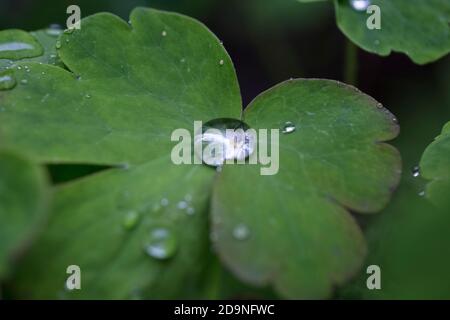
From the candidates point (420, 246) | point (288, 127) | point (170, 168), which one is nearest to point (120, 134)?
point (170, 168)

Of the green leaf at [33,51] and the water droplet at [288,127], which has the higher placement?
the green leaf at [33,51]

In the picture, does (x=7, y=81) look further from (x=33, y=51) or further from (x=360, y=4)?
(x=360, y=4)

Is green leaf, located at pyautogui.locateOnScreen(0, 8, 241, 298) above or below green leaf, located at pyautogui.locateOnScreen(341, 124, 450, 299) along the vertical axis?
above

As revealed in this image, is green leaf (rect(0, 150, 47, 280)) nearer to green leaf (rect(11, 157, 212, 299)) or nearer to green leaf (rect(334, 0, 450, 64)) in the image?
green leaf (rect(11, 157, 212, 299))

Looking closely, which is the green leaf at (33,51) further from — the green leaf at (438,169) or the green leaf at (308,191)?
the green leaf at (438,169)

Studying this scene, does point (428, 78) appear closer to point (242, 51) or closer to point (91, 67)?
point (242, 51)

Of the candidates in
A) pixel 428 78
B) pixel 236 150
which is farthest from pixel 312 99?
pixel 428 78

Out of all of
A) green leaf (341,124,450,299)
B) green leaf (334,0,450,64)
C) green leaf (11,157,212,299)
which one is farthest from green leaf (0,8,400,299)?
green leaf (334,0,450,64)

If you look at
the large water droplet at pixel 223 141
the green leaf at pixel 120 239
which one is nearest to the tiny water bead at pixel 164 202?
the green leaf at pixel 120 239
